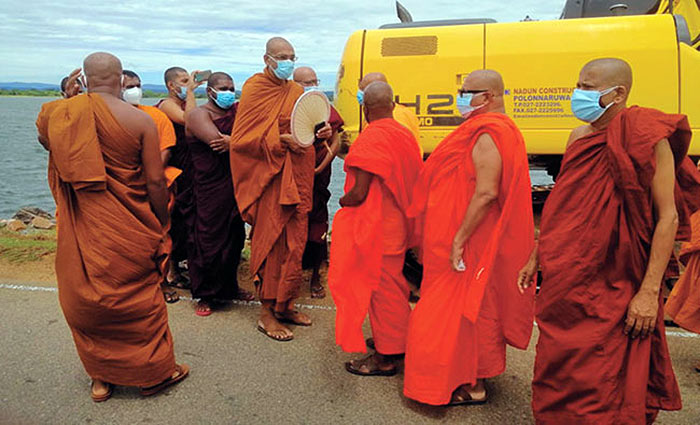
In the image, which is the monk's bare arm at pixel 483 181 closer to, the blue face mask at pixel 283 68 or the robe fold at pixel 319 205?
the blue face mask at pixel 283 68

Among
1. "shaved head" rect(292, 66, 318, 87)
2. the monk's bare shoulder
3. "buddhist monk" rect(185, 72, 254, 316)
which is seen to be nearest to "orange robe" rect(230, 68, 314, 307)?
"buddhist monk" rect(185, 72, 254, 316)

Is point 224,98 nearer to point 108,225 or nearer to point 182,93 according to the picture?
point 182,93

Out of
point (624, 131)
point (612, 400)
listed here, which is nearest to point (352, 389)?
point (612, 400)

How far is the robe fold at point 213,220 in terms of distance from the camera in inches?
185

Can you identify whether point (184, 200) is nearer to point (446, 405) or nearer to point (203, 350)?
point (203, 350)

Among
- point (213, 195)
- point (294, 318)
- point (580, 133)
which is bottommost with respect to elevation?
point (294, 318)

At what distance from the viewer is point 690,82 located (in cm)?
475

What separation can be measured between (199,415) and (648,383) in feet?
7.99

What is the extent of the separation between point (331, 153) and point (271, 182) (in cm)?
77

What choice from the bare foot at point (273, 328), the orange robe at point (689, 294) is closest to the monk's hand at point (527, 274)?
the orange robe at point (689, 294)

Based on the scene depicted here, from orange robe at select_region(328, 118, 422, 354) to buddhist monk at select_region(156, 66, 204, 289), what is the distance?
2.07m

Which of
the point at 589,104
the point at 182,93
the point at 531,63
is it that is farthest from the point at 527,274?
the point at 182,93

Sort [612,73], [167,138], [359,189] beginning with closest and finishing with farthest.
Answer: [612,73], [359,189], [167,138]

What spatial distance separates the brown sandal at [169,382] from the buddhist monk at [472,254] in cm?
152
